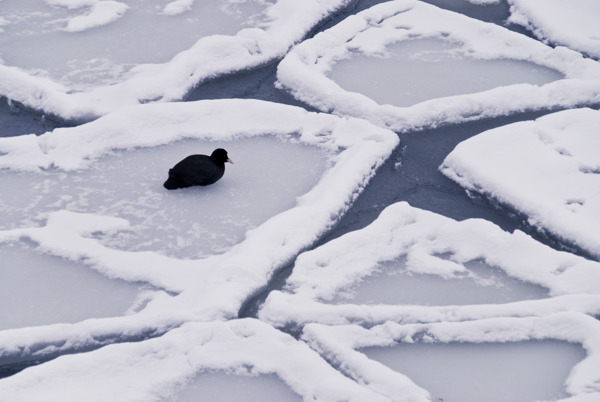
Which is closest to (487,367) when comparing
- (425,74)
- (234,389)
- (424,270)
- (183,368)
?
(424,270)

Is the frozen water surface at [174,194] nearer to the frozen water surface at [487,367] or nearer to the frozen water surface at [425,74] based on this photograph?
the frozen water surface at [425,74]

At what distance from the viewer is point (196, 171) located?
3574 millimetres

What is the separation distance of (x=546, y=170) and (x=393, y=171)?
67 centimetres

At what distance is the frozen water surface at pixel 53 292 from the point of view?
292cm

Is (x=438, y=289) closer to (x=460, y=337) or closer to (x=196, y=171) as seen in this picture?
(x=460, y=337)

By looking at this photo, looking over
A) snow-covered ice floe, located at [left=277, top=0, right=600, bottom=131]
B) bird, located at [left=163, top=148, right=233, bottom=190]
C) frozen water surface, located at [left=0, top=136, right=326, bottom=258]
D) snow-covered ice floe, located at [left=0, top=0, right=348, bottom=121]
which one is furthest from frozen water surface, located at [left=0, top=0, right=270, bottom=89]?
bird, located at [left=163, top=148, right=233, bottom=190]

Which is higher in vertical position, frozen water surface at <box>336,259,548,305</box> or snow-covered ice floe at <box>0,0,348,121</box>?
frozen water surface at <box>336,259,548,305</box>

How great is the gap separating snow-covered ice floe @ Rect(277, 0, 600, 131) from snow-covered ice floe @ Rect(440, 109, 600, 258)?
25 centimetres

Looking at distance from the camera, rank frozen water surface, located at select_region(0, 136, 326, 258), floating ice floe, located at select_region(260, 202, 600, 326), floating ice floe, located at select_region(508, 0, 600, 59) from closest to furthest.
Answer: floating ice floe, located at select_region(260, 202, 600, 326) < frozen water surface, located at select_region(0, 136, 326, 258) < floating ice floe, located at select_region(508, 0, 600, 59)

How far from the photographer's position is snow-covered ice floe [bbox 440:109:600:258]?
11.3 feet

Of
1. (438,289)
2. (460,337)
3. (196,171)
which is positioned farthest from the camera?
(196,171)

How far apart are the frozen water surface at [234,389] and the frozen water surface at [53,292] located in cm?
45

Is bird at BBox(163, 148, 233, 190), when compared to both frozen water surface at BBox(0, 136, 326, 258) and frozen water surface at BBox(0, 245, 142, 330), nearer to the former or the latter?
frozen water surface at BBox(0, 136, 326, 258)

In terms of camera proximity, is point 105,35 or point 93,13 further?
point 93,13
